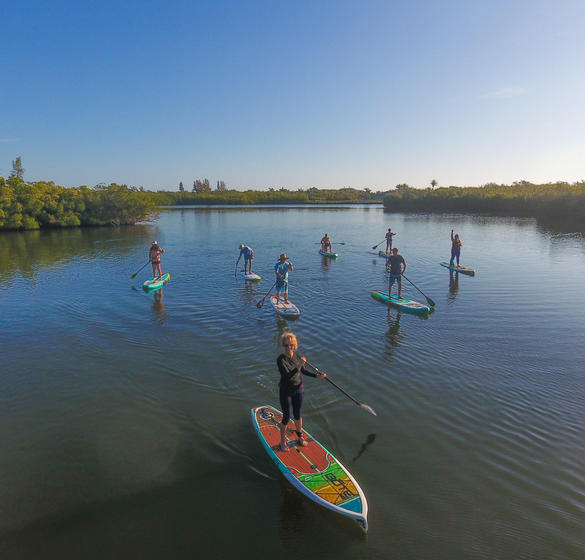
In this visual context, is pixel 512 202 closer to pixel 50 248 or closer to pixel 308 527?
pixel 50 248

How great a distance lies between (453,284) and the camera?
21297 millimetres

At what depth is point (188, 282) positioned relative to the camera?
74.0 ft

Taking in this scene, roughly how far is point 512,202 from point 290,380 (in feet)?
302

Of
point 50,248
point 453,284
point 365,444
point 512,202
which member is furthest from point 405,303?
point 512,202

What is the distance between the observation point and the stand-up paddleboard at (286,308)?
15.7 m

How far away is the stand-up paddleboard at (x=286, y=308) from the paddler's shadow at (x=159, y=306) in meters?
4.84

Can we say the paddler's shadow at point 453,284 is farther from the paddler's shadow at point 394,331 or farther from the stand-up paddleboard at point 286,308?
the stand-up paddleboard at point 286,308

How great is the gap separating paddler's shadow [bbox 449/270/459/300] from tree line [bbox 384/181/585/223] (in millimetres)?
53939

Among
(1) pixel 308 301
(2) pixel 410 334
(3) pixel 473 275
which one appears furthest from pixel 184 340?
(3) pixel 473 275

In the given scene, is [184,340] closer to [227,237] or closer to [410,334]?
[410,334]

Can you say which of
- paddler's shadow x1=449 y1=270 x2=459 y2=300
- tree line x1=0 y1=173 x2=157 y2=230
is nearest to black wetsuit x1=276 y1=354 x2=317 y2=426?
paddler's shadow x1=449 y1=270 x2=459 y2=300

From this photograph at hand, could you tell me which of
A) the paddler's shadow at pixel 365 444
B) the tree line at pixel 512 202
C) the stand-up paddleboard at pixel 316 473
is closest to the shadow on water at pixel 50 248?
the stand-up paddleboard at pixel 316 473

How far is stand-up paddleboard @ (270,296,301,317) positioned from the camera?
1566cm

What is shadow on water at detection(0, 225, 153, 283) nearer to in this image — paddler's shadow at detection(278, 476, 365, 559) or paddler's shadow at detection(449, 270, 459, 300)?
paddler's shadow at detection(278, 476, 365, 559)
